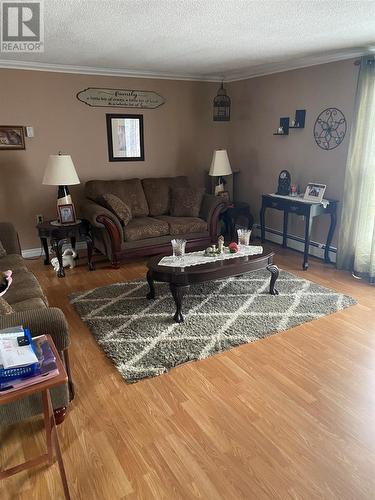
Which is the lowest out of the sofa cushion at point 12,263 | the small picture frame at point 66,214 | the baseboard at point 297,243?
the baseboard at point 297,243

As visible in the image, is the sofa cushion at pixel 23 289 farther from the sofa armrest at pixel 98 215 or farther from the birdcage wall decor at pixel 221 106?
the birdcage wall decor at pixel 221 106

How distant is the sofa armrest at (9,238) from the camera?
11.1ft

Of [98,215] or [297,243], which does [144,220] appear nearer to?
[98,215]

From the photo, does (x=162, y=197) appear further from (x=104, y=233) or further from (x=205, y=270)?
(x=205, y=270)

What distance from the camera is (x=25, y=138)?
14.7 feet

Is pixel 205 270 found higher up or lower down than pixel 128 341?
higher up

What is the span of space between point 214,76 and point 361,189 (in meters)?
2.81

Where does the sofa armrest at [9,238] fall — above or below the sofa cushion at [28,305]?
above

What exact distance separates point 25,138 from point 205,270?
2967 millimetres

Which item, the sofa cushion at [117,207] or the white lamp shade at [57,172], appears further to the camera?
the sofa cushion at [117,207]

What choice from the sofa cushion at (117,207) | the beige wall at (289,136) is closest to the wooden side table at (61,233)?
the sofa cushion at (117,207)

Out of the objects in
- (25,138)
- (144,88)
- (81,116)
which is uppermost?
(144,88)

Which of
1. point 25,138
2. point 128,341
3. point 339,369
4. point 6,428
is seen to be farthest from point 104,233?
point 339,369

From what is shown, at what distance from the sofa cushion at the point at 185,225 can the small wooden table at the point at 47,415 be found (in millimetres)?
2893
